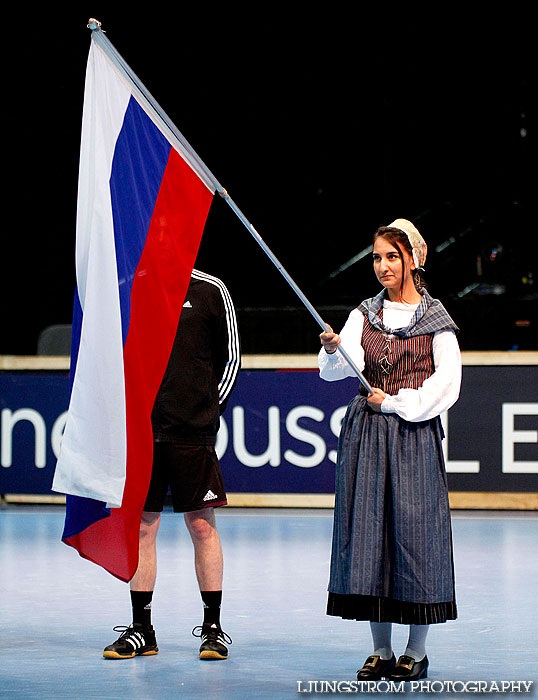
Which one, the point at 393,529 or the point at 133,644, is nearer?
the point at 393,529

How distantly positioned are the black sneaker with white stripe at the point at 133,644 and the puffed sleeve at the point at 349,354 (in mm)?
1221

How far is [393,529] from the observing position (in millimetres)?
4035

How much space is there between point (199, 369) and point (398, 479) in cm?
98

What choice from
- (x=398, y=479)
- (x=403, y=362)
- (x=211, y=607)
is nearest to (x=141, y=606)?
(x=211, y=607)

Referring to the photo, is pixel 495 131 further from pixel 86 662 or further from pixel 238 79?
pixel 86 662

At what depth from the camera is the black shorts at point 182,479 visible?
14.7ft

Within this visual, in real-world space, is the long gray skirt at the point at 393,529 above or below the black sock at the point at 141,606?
above

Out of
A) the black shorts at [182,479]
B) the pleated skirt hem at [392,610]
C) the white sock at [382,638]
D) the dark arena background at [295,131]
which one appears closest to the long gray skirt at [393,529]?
the pleated skirt hem at [392,610]

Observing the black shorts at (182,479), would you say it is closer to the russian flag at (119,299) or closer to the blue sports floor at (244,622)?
the russian flag at (119,299)

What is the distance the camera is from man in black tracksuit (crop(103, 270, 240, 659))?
4488mm

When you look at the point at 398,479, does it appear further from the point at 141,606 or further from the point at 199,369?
the point at 141,606

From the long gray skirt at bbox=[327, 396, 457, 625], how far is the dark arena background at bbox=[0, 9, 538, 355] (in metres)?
7.26

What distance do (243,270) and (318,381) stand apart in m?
3.51

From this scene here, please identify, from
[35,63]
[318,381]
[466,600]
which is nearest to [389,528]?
[466,600]
